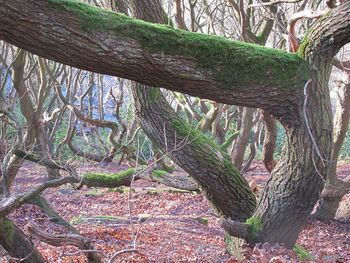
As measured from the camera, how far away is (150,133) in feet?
19.5

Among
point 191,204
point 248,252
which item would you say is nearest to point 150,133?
point 248,252

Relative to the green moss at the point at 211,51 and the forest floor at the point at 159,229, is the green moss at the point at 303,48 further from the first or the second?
the forest floor at the point at 159,229

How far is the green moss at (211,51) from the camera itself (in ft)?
11.8

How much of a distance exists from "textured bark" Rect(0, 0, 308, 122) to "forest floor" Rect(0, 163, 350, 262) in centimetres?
111

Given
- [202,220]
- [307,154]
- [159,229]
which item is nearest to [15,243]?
[307,154]

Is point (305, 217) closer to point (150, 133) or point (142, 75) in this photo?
point (150, 133)

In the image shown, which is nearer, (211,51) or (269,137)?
(211,51)

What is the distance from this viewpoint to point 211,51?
4141 millimetres

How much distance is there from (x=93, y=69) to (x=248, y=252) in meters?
2.70

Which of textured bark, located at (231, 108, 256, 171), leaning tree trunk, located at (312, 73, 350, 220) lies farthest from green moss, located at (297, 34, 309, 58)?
textured bark, located at (231, 108, 256, 171)

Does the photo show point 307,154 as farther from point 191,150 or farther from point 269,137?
point 269,137

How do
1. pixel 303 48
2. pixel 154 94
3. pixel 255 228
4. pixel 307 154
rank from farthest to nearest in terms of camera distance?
pixel 154 94 → pixel 255 228 → pixel 307 154 → pixel 303 48

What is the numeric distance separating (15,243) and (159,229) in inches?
157

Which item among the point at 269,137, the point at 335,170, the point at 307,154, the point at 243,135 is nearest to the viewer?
the point at 307,154
